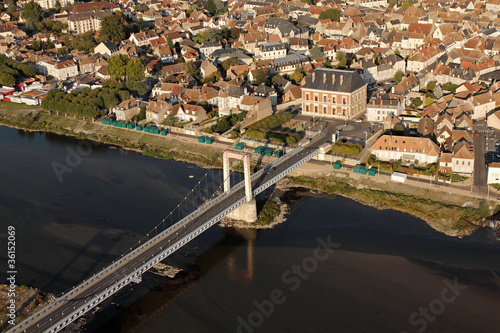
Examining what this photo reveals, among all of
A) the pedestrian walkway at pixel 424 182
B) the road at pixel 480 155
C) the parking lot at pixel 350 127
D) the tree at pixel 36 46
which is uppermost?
the tree at pixel 36 46

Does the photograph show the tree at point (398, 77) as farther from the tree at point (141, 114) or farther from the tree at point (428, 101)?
the tree at point (141, 114)

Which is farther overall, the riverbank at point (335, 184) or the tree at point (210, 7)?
the tree at point (210, 7)

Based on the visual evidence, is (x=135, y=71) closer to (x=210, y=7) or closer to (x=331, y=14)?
(x=210, y=7)

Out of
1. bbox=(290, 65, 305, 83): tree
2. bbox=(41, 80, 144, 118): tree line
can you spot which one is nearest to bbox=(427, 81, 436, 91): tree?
bbox=(290, 65, 305, 83): tree

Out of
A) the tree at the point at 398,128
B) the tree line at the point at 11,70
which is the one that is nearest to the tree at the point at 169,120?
the tree at the point at 398,128

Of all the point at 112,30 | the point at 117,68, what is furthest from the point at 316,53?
the point at 112,30

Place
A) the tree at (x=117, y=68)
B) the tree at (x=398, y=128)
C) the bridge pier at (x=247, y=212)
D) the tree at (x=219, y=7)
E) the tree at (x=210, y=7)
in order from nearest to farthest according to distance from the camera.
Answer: the bridge pier at (x=247, y=212) → the tree at (x=398, y=128) → the tree at (x=117, y=68) → the tree at (x=210, y=7) → the tree at (x=219, y=7)
